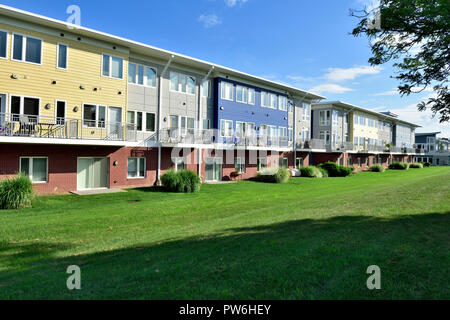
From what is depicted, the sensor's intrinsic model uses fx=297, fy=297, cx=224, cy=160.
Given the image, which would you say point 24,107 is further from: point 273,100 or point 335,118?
point 335,118

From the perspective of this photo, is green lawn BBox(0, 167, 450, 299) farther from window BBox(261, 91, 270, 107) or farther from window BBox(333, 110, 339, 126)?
window BBox(333, 110, 339, 126)

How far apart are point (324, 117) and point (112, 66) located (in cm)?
2952

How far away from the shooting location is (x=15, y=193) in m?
12.2

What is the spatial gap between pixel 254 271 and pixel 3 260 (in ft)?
17.8

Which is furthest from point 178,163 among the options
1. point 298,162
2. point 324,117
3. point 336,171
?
point 324,117

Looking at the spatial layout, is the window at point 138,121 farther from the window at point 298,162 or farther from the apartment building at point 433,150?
the apartment building at point 433,150

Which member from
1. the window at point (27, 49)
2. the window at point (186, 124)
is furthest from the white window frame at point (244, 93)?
the window at point (27, 49)

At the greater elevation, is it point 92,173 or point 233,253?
point 92,173

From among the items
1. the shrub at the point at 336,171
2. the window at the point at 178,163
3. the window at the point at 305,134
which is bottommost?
the shrub at the point at 336,171

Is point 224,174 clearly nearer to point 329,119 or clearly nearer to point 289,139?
point 289,139

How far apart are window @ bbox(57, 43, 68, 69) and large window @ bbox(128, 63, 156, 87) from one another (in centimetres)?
382

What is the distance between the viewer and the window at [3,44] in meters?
14.6

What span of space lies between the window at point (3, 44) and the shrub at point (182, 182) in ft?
34.0
